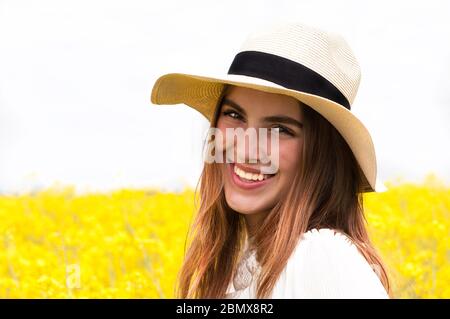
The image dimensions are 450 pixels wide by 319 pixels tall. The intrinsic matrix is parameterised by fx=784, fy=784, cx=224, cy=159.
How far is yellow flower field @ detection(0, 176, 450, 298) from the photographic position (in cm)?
409

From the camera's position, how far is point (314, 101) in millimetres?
1794

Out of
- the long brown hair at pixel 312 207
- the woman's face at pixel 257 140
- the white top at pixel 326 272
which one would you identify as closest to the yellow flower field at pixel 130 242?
the long brown hair at pixel 312 207

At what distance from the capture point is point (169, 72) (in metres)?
2.05

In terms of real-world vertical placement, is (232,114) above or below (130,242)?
above

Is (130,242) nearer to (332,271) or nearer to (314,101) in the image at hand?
(314,101)

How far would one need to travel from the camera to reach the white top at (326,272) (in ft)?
5.29

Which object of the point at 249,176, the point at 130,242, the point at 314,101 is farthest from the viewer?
the point at 130,242

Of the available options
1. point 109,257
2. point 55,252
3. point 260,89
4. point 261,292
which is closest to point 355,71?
point 260,89

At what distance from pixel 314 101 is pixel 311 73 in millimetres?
116

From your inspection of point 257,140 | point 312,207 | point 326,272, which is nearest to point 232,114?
Answer: point 257,140

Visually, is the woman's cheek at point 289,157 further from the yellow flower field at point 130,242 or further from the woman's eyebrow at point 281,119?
the yellow flower field at point 130,242

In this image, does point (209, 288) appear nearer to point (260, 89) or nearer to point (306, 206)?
point (306, 206)

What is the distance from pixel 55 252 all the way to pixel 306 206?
398 centimetres

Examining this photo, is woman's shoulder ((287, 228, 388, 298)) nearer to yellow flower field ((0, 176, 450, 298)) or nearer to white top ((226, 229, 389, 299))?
white top ((226, 229, 389, 299))
